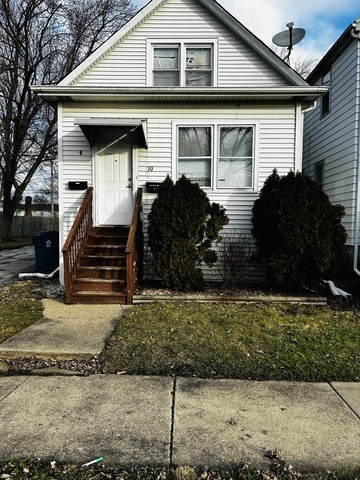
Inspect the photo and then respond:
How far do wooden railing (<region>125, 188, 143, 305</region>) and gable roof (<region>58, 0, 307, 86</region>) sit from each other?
3.08 meters

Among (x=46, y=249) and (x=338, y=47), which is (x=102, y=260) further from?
(x=338, y=47)

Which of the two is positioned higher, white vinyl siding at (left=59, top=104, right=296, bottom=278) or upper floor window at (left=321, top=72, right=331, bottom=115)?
upper floor window at (left=321, top=72, right=331, bottom=115)

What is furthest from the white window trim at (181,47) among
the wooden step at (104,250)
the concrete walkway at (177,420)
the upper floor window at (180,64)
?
the concrete walkway at (177,420)

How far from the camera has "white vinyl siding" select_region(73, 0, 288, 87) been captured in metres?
7.75

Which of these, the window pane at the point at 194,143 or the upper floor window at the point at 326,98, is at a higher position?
the upper floor window at the point at 326,98

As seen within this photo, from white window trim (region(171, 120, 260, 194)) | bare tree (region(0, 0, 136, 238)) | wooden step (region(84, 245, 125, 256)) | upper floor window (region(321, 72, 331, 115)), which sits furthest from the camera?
bare tree (region(0, 0, 136, 238))

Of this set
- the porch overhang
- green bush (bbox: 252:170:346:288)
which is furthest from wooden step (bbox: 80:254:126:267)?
green bush (bbox: 252:170:346:288)

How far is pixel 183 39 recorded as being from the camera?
310 inches

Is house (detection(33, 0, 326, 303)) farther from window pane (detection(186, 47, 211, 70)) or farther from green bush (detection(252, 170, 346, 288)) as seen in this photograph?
green bush (detection(252, 170, 346, 288))

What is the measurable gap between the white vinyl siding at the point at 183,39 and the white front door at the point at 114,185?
1.62 meters

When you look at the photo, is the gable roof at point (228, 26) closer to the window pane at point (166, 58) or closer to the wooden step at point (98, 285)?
the window pane at point (166, 58)

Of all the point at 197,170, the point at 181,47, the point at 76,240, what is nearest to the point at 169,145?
the point at 197,170

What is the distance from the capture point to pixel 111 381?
324 centimetres

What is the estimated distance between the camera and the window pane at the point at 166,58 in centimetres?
796
